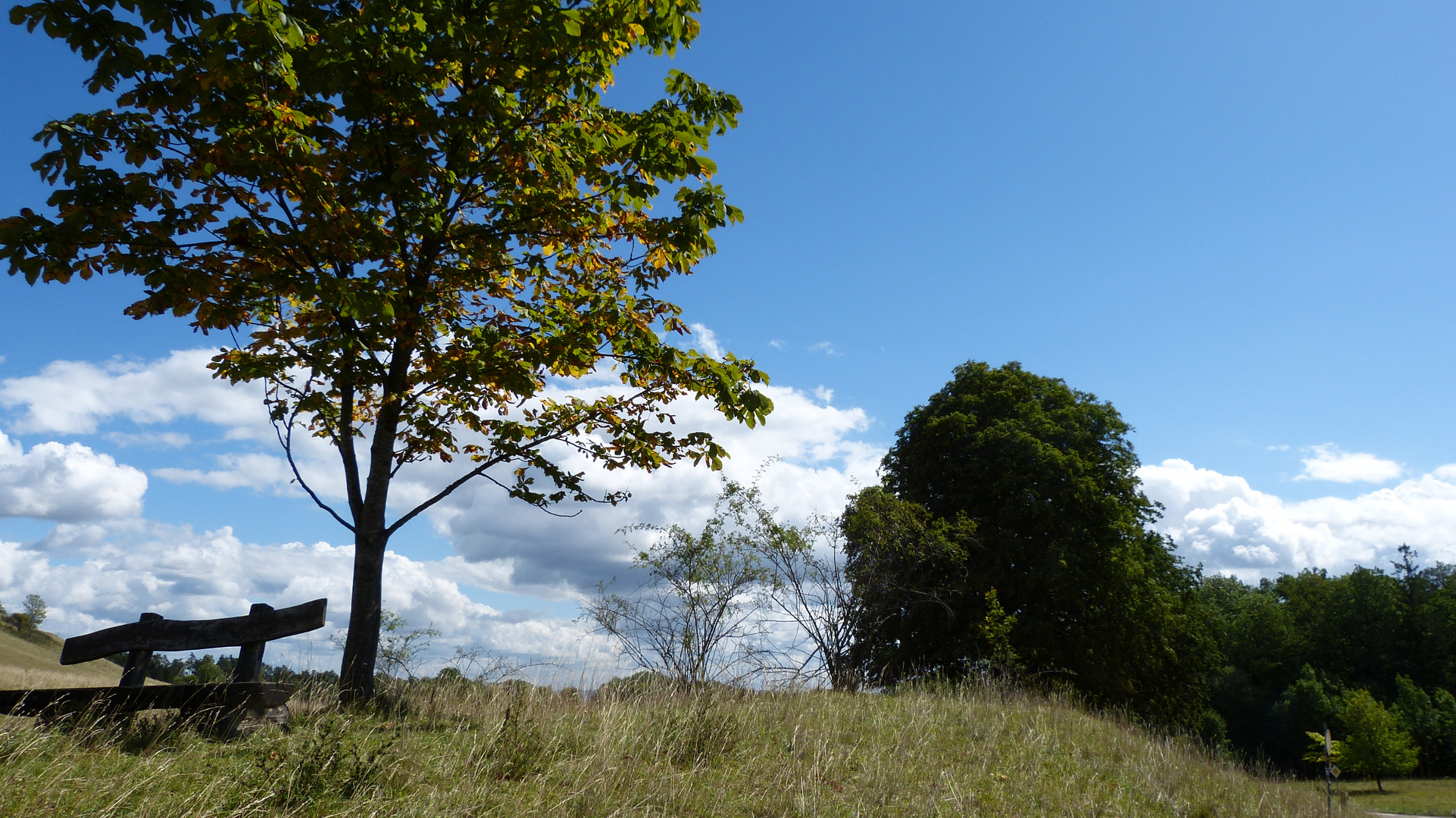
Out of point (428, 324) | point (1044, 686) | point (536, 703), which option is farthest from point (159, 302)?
point (1044, 686)

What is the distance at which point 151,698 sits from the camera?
5.48 m

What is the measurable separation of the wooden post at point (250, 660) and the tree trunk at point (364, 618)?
705 mm

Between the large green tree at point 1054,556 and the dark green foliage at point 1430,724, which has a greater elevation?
the large green tree at point 1054,556

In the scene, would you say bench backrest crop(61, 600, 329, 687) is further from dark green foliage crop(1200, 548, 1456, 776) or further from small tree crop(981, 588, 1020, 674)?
dark green foliage crop(1200, 548, 1456, 776)

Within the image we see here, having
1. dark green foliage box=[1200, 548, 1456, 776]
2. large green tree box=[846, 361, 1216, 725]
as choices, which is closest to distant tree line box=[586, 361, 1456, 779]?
large green tree box=[846, 361, 1216, 725]

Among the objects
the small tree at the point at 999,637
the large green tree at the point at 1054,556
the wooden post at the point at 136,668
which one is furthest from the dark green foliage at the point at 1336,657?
the wooden post at the point at 136,668

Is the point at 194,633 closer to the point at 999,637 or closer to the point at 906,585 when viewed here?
the point at 906,585

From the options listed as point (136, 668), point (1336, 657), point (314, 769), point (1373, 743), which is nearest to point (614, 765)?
point (314, 769)

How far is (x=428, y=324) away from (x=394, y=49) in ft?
7.63

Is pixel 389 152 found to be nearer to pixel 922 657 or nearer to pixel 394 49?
pixel 394 49

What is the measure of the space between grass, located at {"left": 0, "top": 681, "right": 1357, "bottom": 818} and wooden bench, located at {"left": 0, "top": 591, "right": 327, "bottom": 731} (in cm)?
24

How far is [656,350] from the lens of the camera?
275 inches

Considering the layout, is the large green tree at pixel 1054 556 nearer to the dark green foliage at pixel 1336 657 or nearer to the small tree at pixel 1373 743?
the small tree at pixel 1373 743

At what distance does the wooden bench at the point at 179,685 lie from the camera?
5336 millimetres
